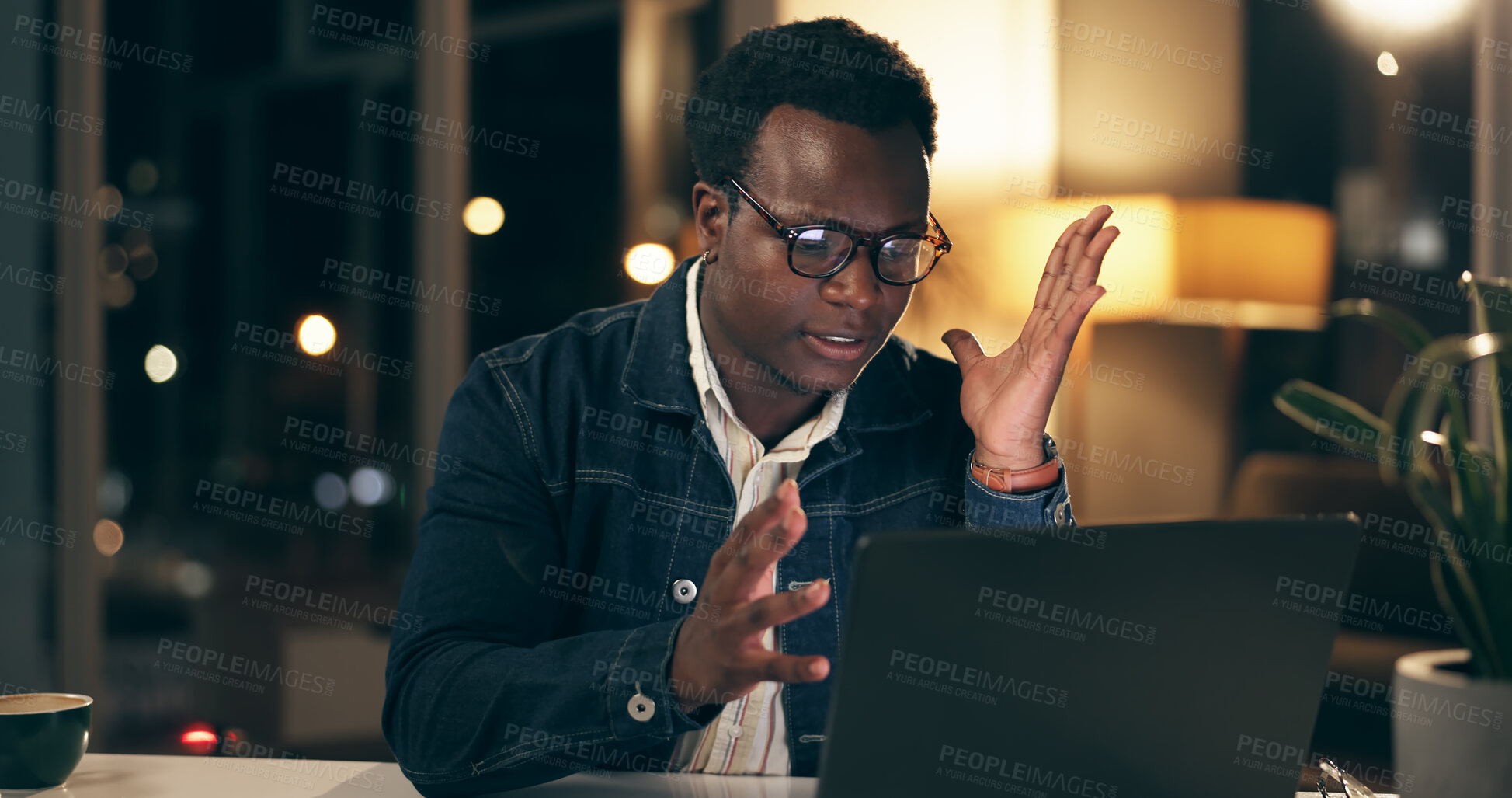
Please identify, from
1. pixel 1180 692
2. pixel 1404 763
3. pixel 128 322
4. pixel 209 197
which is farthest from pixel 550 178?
pixel 1180 692

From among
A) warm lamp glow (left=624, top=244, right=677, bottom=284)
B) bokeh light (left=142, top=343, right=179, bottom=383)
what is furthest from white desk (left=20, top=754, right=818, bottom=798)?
warm lamp glow (left=624, top=244, right=677, bottom=284)

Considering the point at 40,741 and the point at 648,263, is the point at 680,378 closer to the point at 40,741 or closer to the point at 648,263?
the point at 40,741

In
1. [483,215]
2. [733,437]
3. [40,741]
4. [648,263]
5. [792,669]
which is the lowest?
[40,741]

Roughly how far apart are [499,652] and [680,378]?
468mm

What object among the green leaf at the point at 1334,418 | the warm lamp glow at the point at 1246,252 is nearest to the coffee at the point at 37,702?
the green leaf at the point at 1334,418

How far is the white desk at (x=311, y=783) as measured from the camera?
1090mm

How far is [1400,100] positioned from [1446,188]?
1.25ft

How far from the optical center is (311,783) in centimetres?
112

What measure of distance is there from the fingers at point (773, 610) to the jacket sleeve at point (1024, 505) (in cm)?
56

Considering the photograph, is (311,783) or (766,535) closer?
(766,535)

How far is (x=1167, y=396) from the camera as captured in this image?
13.7 feet

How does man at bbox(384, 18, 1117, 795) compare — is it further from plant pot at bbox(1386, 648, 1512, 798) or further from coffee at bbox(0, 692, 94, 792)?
plant pot at bbox(1386, 648, 1512, 798)

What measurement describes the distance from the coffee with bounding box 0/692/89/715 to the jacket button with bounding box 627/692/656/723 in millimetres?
558

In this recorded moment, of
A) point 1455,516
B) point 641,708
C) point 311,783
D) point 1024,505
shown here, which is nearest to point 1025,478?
point 1024,505
